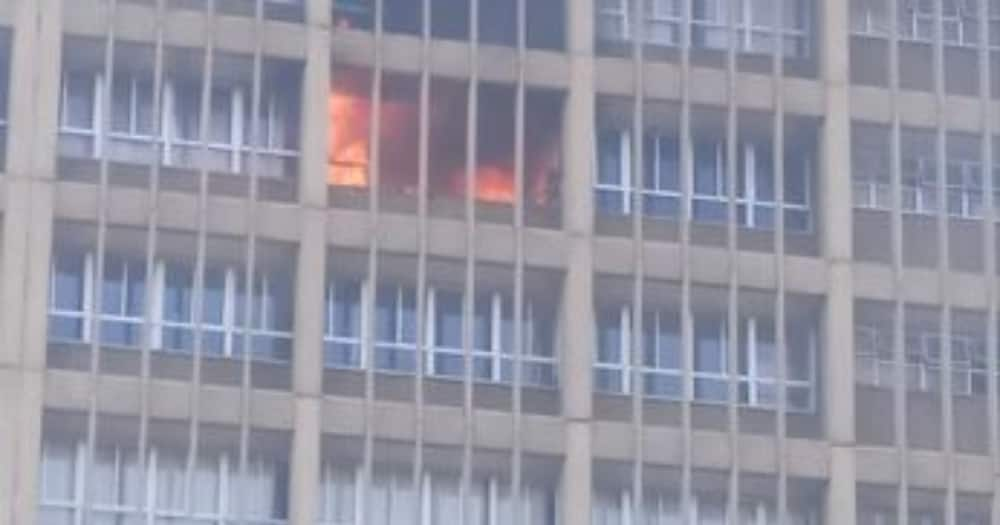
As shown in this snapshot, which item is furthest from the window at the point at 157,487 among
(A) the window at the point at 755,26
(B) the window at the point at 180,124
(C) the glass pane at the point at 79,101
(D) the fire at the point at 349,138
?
(A) the window at the point at 755,26

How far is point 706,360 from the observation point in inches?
2948

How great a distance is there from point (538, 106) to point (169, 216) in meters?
7.90

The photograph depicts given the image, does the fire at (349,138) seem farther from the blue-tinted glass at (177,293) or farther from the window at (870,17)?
the window at (870,17)

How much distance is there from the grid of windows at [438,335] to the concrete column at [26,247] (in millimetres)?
Result: 5733

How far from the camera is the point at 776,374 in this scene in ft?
245

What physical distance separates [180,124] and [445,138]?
518 centimetres

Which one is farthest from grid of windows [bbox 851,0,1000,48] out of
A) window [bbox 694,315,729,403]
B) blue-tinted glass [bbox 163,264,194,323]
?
blue-tinted glass [bbox 163,264,194,323]

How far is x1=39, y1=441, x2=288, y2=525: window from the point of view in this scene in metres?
70.5

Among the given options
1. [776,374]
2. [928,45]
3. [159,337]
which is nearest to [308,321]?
[159,337]

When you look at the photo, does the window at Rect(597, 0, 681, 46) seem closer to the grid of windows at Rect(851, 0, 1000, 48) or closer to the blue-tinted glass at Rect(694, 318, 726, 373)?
the grid of windows at Rect(851, 0, 1000, 48)

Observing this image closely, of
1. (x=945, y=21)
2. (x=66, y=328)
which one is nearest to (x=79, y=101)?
(x=66, y=328)

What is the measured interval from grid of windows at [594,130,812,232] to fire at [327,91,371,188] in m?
4.66

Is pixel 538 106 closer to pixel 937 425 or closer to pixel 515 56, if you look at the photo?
pixel 515 56

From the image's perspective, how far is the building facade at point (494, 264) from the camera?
71312mm
